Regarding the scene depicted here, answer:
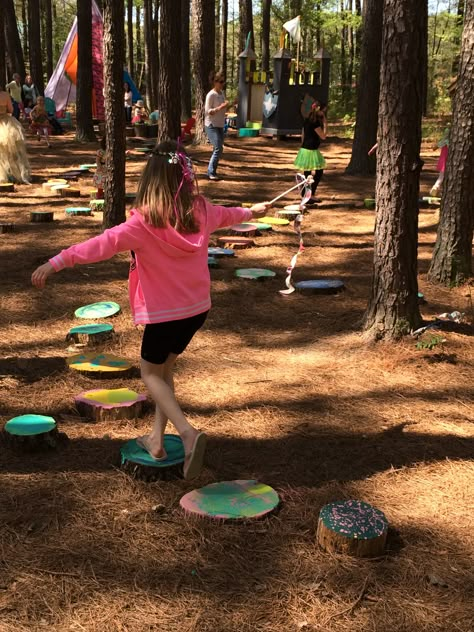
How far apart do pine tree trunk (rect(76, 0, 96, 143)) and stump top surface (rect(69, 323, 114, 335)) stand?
45.9 feet

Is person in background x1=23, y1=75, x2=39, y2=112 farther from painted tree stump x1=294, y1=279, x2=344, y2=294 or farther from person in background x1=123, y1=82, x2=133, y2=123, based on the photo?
painted tree stump x1=294, y1=279, x2=344, y2=294

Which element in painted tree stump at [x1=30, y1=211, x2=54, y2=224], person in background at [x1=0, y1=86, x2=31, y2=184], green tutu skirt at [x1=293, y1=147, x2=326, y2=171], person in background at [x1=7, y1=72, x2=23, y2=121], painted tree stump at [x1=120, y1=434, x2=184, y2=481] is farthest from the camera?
person in background at [x1=7, y1=72, x2=23, y2=121]

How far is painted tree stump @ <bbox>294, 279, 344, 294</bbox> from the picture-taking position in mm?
7324

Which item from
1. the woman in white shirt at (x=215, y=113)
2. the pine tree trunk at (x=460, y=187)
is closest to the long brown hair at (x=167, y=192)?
the pine tree trunk at (x=460, y=187)

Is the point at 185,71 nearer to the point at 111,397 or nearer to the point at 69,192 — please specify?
the point at 69,192

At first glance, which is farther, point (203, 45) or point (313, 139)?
point (203, 45)

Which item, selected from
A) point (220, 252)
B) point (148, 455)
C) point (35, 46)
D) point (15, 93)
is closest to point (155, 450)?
point (148, 455)

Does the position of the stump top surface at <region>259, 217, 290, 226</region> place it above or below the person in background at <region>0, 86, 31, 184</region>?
below

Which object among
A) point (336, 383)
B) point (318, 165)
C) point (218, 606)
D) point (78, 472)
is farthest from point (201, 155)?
point (218, 606)

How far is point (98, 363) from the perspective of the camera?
5.27m

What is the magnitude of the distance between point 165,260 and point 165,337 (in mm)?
379

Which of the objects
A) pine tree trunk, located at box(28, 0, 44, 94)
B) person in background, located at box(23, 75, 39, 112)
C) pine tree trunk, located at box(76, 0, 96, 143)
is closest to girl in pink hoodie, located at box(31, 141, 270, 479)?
pine tree trunk, located at box(76, 0, 96, 143)

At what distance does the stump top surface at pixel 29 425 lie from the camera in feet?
13.0

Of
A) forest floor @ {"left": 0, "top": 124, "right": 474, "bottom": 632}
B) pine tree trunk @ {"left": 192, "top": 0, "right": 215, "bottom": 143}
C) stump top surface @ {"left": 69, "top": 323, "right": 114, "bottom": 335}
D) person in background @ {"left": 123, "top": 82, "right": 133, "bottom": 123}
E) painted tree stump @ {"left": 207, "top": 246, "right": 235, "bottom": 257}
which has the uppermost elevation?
pine tree trunk @ {"left": 192, "top": 0, "right": 215, "bottom": 143}
